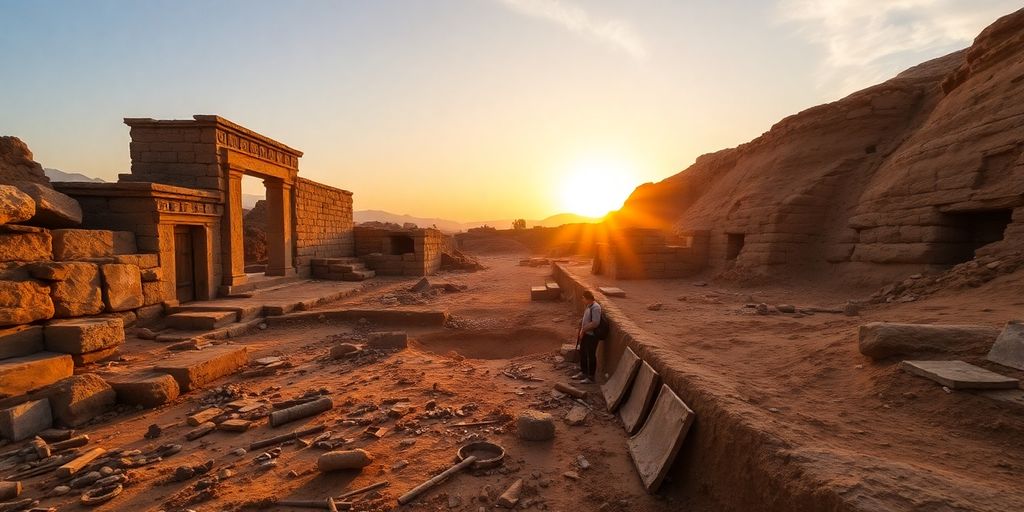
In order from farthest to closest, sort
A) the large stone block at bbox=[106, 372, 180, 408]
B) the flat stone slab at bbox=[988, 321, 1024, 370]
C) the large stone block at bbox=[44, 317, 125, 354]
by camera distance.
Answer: the large stone block at bbox=[44, 317, 125, 354] → the large stone block at bbox=[106, 372, 180, 408] → the flat stone slab at bbox=[988, 321, 1024, 370]

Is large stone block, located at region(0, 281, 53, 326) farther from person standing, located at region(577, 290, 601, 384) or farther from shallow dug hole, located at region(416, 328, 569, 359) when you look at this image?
person standing, located at region(577, 290, 601, 384)

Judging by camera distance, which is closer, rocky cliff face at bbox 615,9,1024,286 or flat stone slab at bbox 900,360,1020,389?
flat stone slab at bbox 900,360,1020,389

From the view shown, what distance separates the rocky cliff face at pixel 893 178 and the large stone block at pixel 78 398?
1193 cm

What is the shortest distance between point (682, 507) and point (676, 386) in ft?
3.37

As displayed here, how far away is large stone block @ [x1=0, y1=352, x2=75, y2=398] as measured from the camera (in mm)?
4812

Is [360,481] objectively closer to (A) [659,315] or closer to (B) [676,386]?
(B) [676,386]

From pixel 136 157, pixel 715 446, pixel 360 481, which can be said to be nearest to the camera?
pixel 715 446

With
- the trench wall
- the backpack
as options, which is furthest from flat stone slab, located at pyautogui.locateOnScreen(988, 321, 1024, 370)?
the backpack

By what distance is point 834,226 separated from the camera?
33.0 ft

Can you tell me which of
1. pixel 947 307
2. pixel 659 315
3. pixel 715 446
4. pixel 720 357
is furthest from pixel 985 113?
pixel 715 446

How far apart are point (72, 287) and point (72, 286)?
0.05ft

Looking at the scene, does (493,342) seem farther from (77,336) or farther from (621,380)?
(77,336)

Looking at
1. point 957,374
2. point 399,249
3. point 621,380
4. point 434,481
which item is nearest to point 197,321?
point 434,481

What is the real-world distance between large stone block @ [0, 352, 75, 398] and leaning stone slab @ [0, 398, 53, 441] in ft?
2.12
